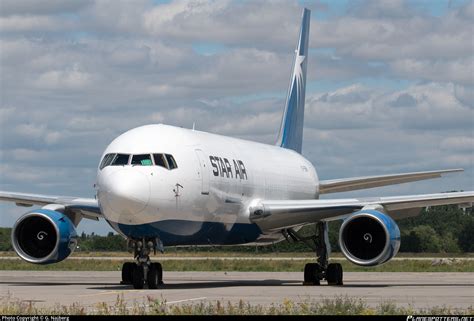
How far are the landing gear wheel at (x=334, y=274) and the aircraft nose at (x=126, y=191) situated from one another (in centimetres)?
767

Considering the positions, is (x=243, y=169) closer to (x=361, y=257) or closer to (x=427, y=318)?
(x=361, y=257)

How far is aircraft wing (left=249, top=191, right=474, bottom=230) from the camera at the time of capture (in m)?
28.6

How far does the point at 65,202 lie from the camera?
2941cm

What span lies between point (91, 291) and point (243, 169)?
7.60m

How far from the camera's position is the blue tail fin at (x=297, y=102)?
4072 cm

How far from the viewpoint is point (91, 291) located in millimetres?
24734

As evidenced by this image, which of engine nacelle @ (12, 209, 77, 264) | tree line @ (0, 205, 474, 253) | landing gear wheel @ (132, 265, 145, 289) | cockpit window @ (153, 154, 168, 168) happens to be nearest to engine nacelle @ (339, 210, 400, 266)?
cockpit window @ (153, 154, 168, 168)

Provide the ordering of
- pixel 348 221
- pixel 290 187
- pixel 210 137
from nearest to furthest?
pixel 348 221
pixel 210 137
pixel 290 187

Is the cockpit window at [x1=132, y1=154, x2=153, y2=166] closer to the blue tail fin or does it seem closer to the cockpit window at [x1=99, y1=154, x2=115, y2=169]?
the cockpit window at [x1=99, y1=154, x2=115, y2=169]

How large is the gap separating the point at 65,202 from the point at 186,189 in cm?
463

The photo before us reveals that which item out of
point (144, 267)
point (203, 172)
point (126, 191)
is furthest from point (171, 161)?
point (144, 267)

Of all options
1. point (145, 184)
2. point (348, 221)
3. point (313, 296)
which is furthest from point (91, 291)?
point (348, 221)

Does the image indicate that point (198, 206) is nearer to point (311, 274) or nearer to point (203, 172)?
point (203, 172)

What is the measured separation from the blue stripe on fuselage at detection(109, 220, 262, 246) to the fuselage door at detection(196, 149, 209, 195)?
Result: 840mm
